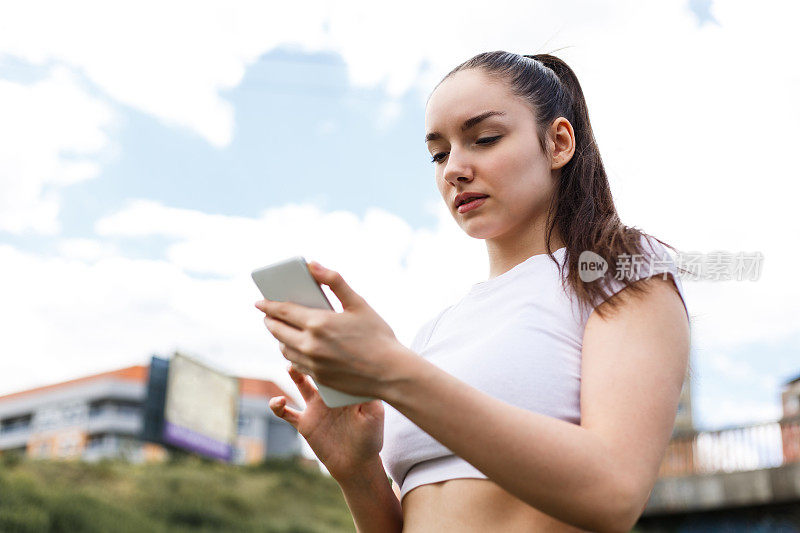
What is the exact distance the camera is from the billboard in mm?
22969

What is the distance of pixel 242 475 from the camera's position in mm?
18469

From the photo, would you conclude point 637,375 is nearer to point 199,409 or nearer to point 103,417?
point 199,409

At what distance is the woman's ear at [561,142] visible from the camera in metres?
1.38

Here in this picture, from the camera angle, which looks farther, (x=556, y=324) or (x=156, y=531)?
(x=156, y=531)

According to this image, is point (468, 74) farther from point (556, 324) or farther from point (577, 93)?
point (556, 324)

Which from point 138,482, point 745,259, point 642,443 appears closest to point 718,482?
point 745,259

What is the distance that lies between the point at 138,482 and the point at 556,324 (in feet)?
53.4

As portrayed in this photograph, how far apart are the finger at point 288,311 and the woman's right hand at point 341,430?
0.33 metres

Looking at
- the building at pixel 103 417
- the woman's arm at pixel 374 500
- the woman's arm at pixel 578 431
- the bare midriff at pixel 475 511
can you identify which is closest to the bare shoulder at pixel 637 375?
the woman's arm at pixel 578 431

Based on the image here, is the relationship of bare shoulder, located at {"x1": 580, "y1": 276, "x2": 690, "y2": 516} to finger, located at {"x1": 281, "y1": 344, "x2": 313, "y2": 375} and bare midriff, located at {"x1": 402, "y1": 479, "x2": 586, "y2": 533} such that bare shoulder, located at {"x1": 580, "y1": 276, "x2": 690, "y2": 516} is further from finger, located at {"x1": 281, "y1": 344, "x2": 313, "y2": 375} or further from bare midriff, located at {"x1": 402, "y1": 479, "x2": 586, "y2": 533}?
finger, located at {"x1": 281, "y1": 344, "x2": 313, "y2": 375}

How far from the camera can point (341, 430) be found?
1.28 m

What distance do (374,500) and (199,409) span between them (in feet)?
79.0

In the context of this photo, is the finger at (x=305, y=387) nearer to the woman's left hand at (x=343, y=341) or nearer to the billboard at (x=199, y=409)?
the woman's left hand at (x=343, y=341)

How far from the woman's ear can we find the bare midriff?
57cm
